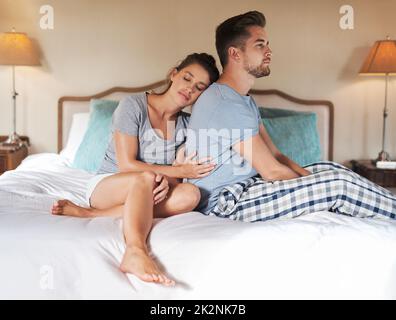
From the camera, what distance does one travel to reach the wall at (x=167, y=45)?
11.8 ft

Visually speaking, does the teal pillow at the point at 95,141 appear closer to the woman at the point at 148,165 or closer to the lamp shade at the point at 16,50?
the lamp shade at the point at 16,50

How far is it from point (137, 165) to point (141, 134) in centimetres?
14

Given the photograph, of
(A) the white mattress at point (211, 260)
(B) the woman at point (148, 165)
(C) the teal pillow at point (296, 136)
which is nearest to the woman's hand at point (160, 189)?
(B) the woman at point (148, 165)

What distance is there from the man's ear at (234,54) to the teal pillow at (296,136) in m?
0.97

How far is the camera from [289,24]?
3.62 metres

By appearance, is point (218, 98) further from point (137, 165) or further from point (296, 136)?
point (296, 136)

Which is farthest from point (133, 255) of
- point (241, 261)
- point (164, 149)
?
point (164, 149)

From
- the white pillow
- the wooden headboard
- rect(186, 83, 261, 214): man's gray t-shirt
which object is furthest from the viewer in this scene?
the wooden headboard

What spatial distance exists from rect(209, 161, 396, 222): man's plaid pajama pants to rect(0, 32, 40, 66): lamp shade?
1.96 metres

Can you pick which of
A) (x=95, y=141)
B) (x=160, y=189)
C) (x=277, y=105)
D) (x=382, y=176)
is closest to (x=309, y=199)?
(x=160, y=189)

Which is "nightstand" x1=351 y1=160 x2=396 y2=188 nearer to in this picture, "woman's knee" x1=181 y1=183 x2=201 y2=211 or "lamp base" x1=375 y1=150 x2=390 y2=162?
"lamp base" x1=375 y1=150 x2=390 y2=162

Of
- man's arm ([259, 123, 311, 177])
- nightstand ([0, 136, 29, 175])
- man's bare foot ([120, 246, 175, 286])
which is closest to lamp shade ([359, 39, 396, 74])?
man's arm ([259, 123, 311, 177])

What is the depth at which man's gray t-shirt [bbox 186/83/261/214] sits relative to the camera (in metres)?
1.94

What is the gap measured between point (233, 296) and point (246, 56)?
924mm
